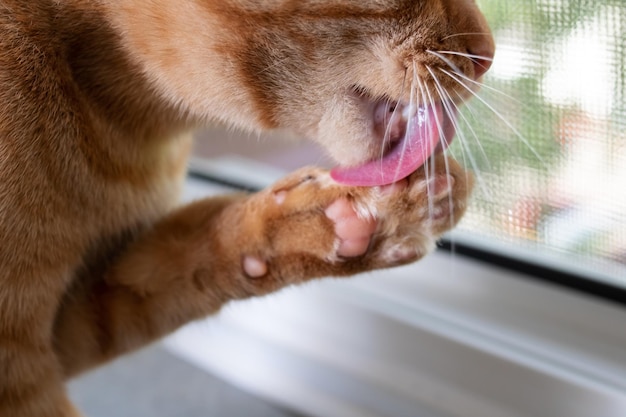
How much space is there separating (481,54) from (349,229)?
0.19m

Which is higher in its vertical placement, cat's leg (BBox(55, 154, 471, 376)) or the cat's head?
the cat's head

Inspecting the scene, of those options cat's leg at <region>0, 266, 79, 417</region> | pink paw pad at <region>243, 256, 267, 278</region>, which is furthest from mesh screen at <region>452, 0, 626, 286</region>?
cat's leg at <region>0, 266, 79, 417</region>

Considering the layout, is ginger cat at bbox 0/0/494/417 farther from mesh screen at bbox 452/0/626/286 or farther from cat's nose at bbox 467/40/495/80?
mesh screen at bbox 452/0/626/286

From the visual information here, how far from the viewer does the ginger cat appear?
2.02ft

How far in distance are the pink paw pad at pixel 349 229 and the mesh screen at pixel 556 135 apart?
0.14m

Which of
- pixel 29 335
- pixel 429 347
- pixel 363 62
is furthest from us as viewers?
pixel 429 347

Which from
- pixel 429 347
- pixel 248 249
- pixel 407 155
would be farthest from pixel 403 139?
pixel 429 347

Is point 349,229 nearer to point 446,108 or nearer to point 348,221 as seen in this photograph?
point 348,221

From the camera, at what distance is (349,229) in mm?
692

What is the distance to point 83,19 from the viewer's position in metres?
0.71

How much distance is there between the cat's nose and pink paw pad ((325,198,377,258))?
16cm

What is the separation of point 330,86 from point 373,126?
0.06 m

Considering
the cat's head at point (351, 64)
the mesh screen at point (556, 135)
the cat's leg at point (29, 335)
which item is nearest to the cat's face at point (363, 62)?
the cat's head at point (351, 64)

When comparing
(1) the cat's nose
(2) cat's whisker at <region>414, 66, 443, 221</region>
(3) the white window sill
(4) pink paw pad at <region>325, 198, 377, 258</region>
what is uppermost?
(1) the cat's nose
